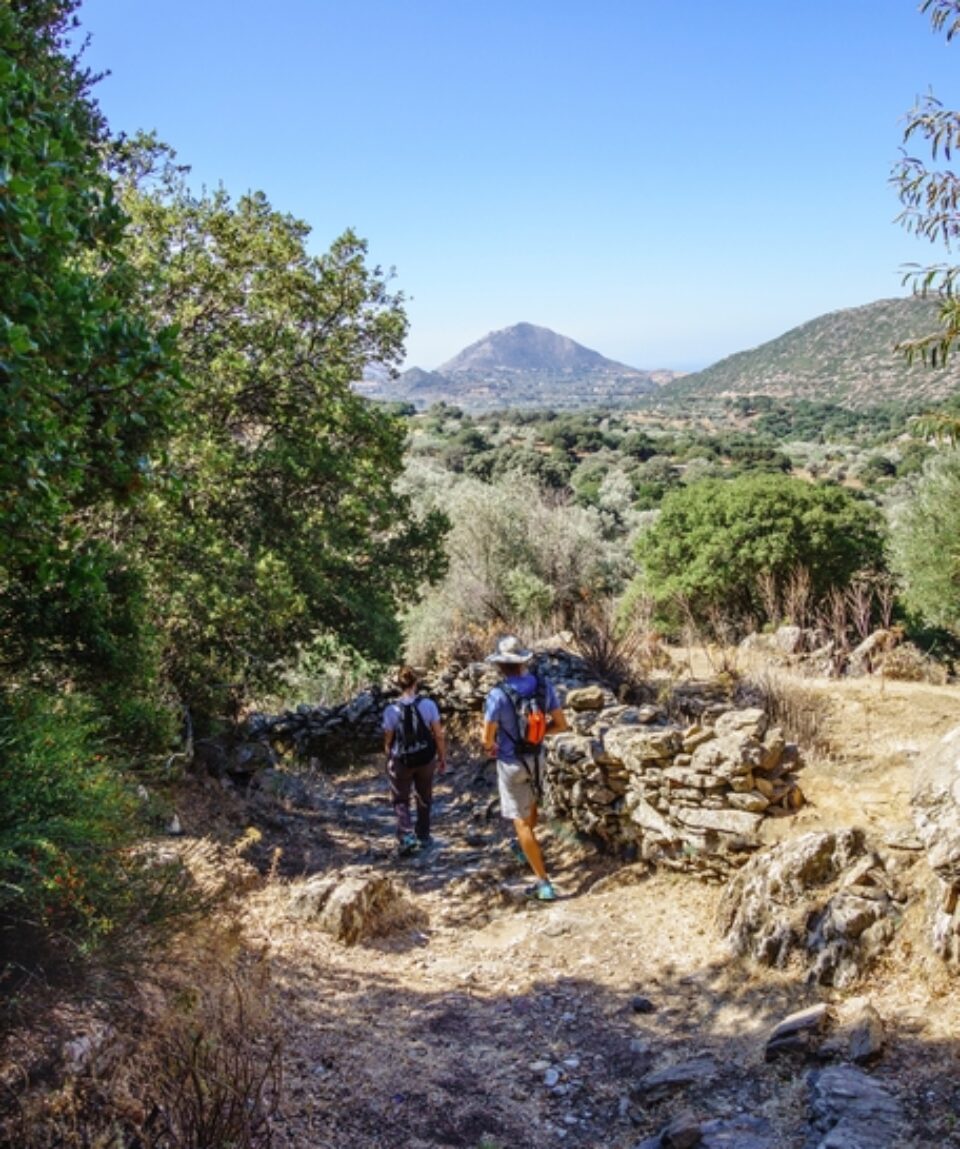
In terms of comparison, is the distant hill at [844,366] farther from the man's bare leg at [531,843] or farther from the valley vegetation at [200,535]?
the man's bare leg at [531,843]

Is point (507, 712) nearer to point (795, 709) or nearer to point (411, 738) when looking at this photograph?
point (411, 738)

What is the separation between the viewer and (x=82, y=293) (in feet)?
11.5

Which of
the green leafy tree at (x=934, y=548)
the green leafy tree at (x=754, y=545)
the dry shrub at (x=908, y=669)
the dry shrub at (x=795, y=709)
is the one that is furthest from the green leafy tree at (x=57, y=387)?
the green leafy tree at (x=934, y=548)

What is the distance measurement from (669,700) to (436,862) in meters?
2.97

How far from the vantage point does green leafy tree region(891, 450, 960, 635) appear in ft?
50.0

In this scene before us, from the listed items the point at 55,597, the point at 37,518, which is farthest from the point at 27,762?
the point at 55,597

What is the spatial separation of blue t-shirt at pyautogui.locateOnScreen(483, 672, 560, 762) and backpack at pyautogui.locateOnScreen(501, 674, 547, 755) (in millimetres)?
19

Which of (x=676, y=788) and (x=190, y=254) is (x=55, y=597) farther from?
(x=190, y=254)

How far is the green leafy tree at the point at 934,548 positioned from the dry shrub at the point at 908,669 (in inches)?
172

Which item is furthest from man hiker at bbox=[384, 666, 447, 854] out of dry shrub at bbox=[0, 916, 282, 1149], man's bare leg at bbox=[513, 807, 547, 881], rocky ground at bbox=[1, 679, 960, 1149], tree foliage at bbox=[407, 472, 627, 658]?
tree foliage at bbox=[407, 472, 627, 658]

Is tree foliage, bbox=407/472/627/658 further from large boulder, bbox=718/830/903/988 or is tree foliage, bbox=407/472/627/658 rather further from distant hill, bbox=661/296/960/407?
distant hill, bbox=661/296/960/407

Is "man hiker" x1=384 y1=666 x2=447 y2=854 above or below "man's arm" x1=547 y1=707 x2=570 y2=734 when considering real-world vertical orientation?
below

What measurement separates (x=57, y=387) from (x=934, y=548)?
52.4 feet

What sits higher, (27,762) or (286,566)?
(286,566)
